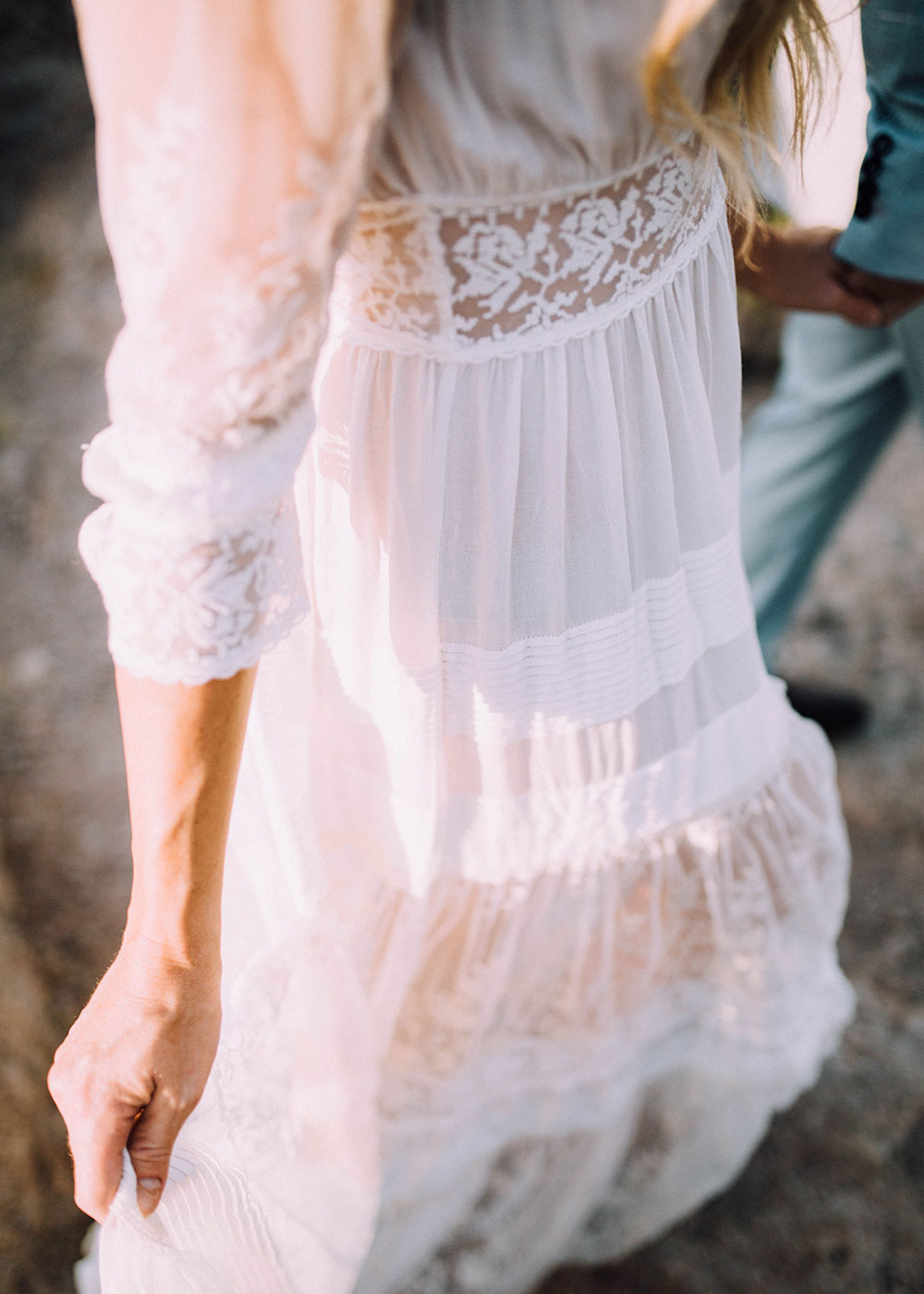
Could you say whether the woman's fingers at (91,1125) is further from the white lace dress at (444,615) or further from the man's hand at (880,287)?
the man's hand at (880,287)

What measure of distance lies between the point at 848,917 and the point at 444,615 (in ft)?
3.98

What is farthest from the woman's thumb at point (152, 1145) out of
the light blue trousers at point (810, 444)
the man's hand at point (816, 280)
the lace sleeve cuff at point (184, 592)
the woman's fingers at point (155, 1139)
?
the light blue trousers at point (810, 444)

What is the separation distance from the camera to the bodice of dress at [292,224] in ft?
1.56

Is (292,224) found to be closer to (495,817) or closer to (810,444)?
(495,817)

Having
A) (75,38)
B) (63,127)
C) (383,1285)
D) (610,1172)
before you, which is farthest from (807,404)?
(75,38)

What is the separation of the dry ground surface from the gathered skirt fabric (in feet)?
0.95

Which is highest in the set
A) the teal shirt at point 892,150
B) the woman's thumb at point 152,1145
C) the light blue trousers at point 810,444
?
the teal shirt at point 892,150

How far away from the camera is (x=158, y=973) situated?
0.68 metres

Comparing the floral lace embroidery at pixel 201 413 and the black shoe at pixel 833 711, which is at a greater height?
the floral lace embroidery at pixel 201 413

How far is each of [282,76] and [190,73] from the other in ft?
0.14

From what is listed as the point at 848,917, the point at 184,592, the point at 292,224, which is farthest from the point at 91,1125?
the point at 848,917

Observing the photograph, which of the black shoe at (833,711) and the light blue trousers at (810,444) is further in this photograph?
the black shoe at (833,711)

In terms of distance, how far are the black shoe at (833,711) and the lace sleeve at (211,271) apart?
154 centimetres

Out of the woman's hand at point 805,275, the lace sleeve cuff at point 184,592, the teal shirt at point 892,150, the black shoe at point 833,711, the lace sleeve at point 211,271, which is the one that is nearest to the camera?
the lace sleeve at point 211,271
